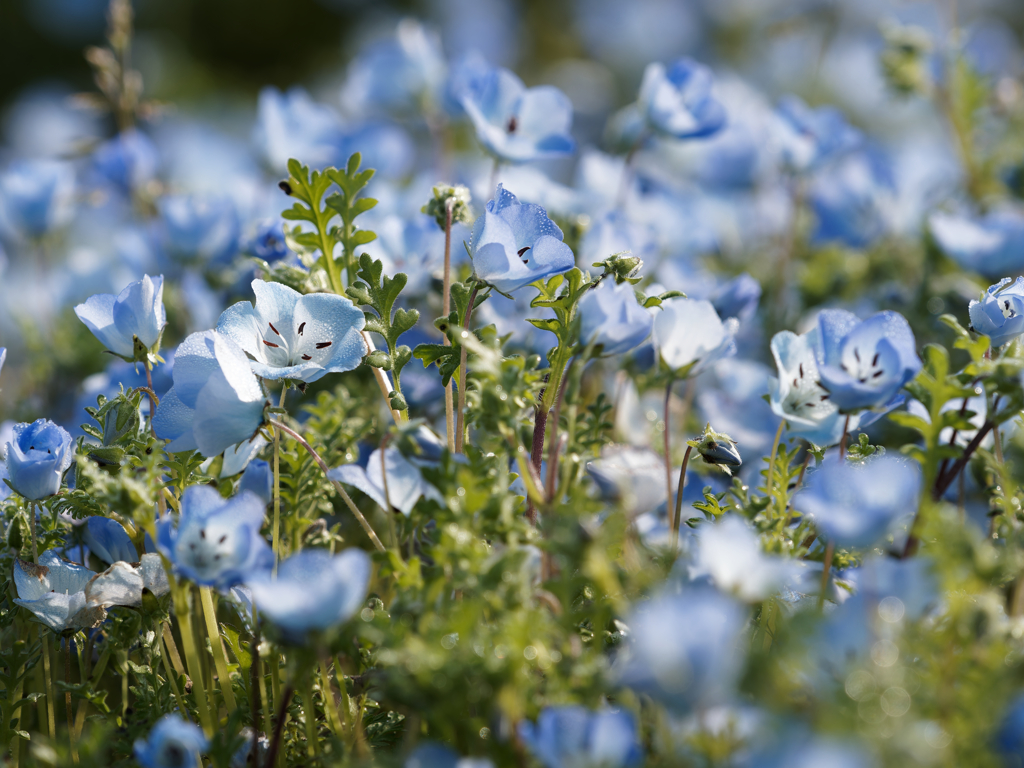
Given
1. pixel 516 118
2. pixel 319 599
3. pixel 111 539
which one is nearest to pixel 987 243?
pixel 516 118

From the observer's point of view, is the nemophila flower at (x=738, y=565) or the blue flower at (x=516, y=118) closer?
the nemophila flower at (x=738, y=565)

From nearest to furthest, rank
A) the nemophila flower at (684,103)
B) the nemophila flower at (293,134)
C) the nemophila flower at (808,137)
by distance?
the nemophila flower at (684,103) → the nemophila flower at (808,137) → the nemophila flower at (293,134)

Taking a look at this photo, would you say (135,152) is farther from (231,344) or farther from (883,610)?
(883,610)

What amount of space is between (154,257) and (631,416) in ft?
5.35

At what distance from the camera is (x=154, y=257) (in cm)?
276

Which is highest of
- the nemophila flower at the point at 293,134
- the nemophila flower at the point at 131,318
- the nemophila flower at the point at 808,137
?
the nemophila flower at the point at 293,134

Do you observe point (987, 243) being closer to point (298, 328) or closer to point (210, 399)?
point (298, 328)

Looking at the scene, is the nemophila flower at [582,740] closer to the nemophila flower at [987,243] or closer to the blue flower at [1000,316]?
the blue flower at [1000,316]

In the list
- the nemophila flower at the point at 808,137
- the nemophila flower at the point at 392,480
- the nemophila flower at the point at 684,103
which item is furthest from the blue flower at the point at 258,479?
the nemophila flower at the point at 808,137

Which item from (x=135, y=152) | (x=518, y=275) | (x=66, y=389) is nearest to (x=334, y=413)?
(x=518, y=275)

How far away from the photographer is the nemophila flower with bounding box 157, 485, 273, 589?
39.9 inches

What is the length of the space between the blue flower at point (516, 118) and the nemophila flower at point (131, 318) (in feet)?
2.64

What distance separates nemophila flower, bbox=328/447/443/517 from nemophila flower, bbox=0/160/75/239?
1801 mm

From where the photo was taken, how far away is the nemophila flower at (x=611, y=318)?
3.57ft
